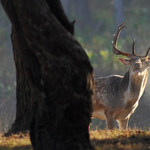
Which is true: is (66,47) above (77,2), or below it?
below

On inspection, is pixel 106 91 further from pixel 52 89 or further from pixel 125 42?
pixel 125 42

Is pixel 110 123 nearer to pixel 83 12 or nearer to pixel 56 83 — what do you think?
pixel 56 83

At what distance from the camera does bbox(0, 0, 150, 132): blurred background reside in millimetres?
15809

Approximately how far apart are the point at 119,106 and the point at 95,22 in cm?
2179

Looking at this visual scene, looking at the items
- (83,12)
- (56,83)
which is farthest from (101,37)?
(56,83)

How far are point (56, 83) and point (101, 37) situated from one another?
20.1 m

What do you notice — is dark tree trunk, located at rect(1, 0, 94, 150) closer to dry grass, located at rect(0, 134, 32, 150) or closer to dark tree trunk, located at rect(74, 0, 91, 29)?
dry grass, located at rect(0, 134, 32, 150)

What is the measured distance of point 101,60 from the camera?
19.7 m

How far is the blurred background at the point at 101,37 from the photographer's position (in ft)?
51.9

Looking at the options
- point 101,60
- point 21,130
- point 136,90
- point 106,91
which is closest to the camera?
point 21,130

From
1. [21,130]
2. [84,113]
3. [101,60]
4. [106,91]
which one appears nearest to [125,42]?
[101,60]

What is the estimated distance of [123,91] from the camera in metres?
7.95

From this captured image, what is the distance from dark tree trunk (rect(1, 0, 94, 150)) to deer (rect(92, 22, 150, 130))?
3051mm

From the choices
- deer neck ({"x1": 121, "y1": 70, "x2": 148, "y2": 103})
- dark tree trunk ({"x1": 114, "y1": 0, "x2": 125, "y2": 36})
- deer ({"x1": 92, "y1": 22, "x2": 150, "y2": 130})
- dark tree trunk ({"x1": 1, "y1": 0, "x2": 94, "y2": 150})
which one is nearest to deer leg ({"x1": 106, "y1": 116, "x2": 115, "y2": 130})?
deer ({"x1": 92, "y1": 22, "x2": 150, "y2": 130})
